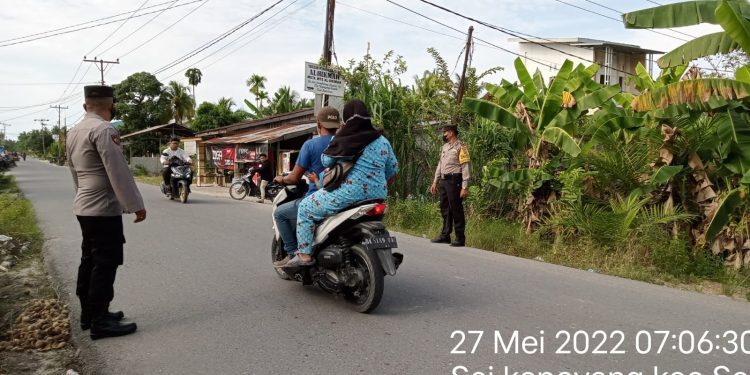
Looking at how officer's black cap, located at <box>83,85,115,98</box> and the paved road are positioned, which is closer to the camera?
the paved road

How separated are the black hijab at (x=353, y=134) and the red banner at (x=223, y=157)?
61.0ft

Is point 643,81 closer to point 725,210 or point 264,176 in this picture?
point 725,210

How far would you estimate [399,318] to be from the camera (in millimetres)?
4500

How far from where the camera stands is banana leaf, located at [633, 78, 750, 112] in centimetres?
630

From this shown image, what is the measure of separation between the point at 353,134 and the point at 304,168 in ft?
2.04

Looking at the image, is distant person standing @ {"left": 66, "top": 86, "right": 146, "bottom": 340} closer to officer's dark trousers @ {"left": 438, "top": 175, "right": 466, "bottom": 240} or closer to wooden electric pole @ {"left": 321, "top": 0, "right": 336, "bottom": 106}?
officer's dark trousers @ {"left": 438, "top": 175, "right": 466, "bottom": 240}

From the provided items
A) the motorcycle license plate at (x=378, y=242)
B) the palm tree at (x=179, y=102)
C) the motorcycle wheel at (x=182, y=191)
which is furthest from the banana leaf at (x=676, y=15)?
the palm tree at (x=179, y=102)

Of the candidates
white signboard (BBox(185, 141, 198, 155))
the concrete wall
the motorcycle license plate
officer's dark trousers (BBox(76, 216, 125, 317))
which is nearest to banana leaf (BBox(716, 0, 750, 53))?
the motorcycle license plate

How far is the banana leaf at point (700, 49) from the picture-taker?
6824mm

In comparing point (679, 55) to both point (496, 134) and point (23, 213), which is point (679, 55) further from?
point (23, 213)

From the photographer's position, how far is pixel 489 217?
985cm

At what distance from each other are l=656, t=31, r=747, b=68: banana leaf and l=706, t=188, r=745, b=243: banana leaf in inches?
67.6

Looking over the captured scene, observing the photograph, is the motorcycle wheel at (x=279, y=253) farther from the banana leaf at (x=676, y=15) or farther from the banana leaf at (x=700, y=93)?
the banana leaf at (x=676, y=15)

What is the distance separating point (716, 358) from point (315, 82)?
35.9ft
